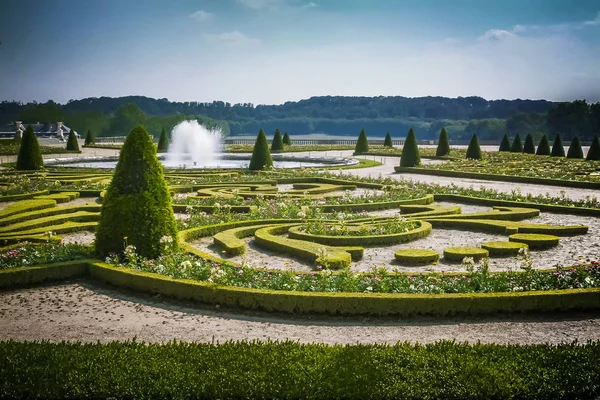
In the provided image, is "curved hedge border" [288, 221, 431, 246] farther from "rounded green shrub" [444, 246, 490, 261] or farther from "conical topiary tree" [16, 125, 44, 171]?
"conical topiary tree" [16, 125, 44, 171]

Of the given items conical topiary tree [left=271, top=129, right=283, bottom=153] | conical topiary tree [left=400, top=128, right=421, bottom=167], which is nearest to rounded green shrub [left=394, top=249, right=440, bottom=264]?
conical topiary tree [left=400, top=128, right=421, bottom=167]

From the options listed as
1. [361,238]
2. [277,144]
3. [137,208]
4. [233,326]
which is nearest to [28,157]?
[137,208]

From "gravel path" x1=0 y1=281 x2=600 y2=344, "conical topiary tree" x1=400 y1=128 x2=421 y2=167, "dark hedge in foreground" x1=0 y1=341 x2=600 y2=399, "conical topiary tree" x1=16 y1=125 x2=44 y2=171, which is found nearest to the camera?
"dark hedge in foreground" x1=0 y1=341 x2=600 y2=399

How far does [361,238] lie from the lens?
481 inches

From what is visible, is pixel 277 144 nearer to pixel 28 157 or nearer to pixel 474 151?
pixel 474 151

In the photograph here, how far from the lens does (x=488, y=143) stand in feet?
237

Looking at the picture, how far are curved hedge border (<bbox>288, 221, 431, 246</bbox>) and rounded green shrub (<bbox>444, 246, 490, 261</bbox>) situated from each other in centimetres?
154

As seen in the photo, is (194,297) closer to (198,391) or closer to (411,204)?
(198,391)

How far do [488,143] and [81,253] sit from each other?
6771cm

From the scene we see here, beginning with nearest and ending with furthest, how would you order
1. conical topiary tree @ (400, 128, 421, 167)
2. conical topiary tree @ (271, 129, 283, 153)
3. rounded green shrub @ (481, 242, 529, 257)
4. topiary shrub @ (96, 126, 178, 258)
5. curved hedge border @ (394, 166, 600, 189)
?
topiary shrub @ (96, 126, 178, 258) < rounded green shrub @ (481, 242, 529, 257) < curved hedge border @ (394, 166, 600, 189) < conical topiary tree @ (400, 128, 421, 167) < conical topiary tree @ (271, 129, 283, 153)

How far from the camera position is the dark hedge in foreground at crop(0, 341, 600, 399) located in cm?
550

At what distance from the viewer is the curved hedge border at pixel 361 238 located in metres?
12.1

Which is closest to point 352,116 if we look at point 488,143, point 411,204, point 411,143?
point 488,143

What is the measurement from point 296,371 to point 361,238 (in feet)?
21.8
